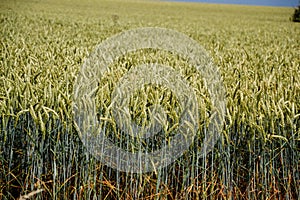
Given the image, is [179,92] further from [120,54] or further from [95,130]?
[120,54]

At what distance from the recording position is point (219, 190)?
2.78 metres

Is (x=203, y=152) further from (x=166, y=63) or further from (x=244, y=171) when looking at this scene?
(x=166, y=63)

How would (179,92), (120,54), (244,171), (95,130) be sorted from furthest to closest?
(120,54)
(179,92)
(244,171)
(95,130)

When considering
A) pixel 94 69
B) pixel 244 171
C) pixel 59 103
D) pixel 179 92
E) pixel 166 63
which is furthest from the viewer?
pixel 166 63

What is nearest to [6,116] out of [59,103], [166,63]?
[59,103]

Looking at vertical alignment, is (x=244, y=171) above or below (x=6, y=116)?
below

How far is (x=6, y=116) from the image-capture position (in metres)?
2.57

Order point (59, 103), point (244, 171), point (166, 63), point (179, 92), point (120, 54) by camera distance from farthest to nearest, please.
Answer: point (120, 54) → point (166, 63) → point (179, 92) → point (244, 171) → point (59, 103)

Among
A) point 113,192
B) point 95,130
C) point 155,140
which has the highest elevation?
point 95,130

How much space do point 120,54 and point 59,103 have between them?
3550 millimetres

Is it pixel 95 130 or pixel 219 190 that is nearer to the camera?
pixel 95 130

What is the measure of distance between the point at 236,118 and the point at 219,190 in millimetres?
530

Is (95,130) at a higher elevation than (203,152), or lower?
higher

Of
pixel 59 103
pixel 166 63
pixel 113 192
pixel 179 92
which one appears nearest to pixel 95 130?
pixel 59 103
